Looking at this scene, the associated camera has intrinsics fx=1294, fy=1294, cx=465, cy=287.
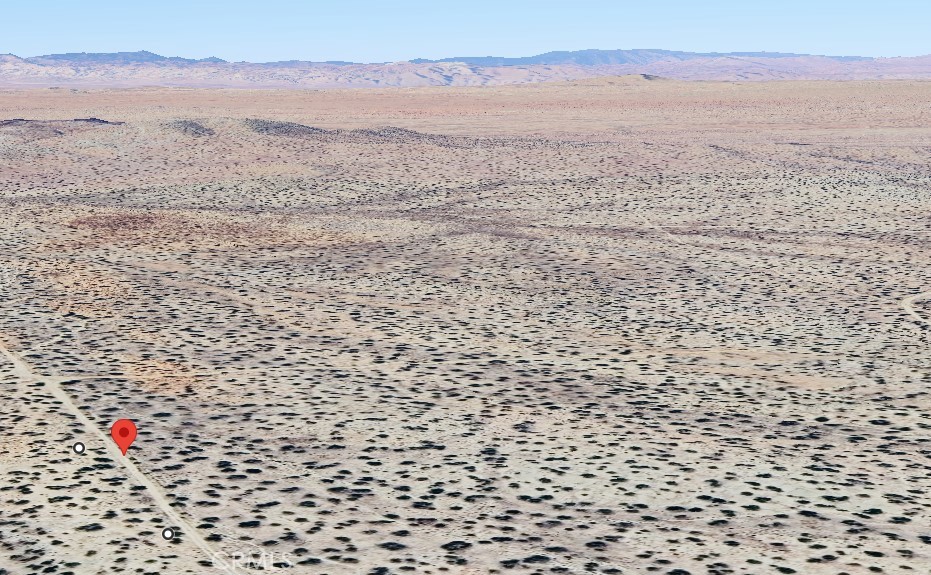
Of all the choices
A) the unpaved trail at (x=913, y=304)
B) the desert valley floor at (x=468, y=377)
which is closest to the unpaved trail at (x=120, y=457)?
the desert valley floor at (x=468, y=377)

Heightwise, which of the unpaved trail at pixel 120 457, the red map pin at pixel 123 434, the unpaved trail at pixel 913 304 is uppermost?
the unpaved trail at pixel 913 304

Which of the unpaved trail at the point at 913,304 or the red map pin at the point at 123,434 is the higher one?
the unpaved trail at the point at 913,304

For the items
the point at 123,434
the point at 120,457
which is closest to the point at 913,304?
the point at 123,434

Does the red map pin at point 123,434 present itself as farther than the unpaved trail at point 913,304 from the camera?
No

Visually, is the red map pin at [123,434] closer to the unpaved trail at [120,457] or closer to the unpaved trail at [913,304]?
the unpaved trail at [120,457]

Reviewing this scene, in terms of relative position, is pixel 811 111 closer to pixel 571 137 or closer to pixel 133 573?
pixel 571 137

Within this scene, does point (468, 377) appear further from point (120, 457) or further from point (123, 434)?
point (120, 457)

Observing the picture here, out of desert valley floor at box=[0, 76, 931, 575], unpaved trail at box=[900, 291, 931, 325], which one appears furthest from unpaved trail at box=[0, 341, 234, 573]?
unpaved trail at box=[900, 291, 931, 325]
